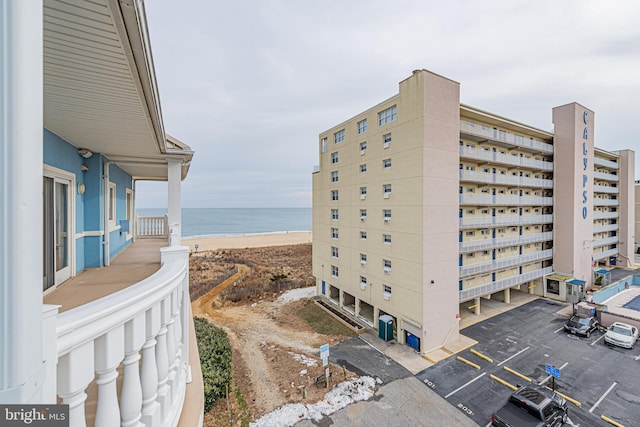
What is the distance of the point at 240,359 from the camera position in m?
12.6

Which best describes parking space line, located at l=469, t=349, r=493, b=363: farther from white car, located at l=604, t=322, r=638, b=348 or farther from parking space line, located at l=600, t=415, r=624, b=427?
white car, located at l=604, t=322, r=638, b=348

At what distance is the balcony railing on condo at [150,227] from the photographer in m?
13.2

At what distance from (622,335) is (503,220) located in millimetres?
7578

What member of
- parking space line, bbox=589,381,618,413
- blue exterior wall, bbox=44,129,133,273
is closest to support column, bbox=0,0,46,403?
blue exterior wall, bbox=44,129,133,273

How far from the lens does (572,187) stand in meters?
20.2

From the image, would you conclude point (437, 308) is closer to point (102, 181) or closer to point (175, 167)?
point (175, 167)

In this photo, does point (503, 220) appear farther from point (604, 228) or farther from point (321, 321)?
point (604, 228)

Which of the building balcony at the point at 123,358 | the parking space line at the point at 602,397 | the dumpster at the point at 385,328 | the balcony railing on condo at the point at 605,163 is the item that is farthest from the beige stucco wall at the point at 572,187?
the building balcony at the point at 123,358

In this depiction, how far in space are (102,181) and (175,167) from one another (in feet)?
5.72

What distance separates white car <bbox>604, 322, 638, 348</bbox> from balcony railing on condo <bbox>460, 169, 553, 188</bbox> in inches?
354

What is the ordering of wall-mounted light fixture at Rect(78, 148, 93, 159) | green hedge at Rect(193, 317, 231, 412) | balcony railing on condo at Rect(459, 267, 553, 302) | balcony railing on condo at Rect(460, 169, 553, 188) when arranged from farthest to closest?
1. balcony railing on condo at Rect(459, 267, 553, 302)
2. balcony railing on condo at Rect(460, 169, 553, 188)
3. green hedge at Rect(193, 317, 231, 412)
4. wall-mounted light fixture at Rect(78, 148, 93, 159)

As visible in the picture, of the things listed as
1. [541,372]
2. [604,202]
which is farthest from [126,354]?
[604,202]

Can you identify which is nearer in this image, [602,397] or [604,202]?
[602,397]

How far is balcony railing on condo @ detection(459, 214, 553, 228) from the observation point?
52.2 ft
